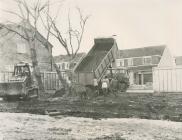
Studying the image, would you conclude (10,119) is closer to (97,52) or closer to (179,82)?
(97,52)

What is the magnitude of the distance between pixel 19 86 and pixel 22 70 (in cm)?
99

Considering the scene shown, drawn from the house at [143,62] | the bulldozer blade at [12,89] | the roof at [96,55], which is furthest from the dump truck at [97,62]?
the house at [143,62]

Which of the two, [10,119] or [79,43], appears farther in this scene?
[79,43]

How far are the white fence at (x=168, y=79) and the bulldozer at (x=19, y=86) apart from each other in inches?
168

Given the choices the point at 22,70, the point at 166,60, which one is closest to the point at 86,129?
the point at 22,70

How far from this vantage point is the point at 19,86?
11.4 metres

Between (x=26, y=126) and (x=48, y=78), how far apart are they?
9.39 metres

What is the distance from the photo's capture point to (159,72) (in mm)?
12945

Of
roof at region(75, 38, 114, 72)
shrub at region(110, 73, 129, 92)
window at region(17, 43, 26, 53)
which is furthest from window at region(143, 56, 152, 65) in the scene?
roof at region(75, 38, 114, 72)

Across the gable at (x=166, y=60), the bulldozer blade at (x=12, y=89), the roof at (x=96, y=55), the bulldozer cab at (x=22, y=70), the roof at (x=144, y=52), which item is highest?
the roof at (x=144, y=52)

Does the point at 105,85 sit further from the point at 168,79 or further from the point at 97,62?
Answer: the point at 168,79

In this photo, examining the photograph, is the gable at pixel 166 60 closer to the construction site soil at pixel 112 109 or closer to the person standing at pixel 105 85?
the person standing at pixel 105 85

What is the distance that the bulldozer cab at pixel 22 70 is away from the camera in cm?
1205

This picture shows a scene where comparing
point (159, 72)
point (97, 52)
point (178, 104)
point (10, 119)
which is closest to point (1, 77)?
point (97, 52)
